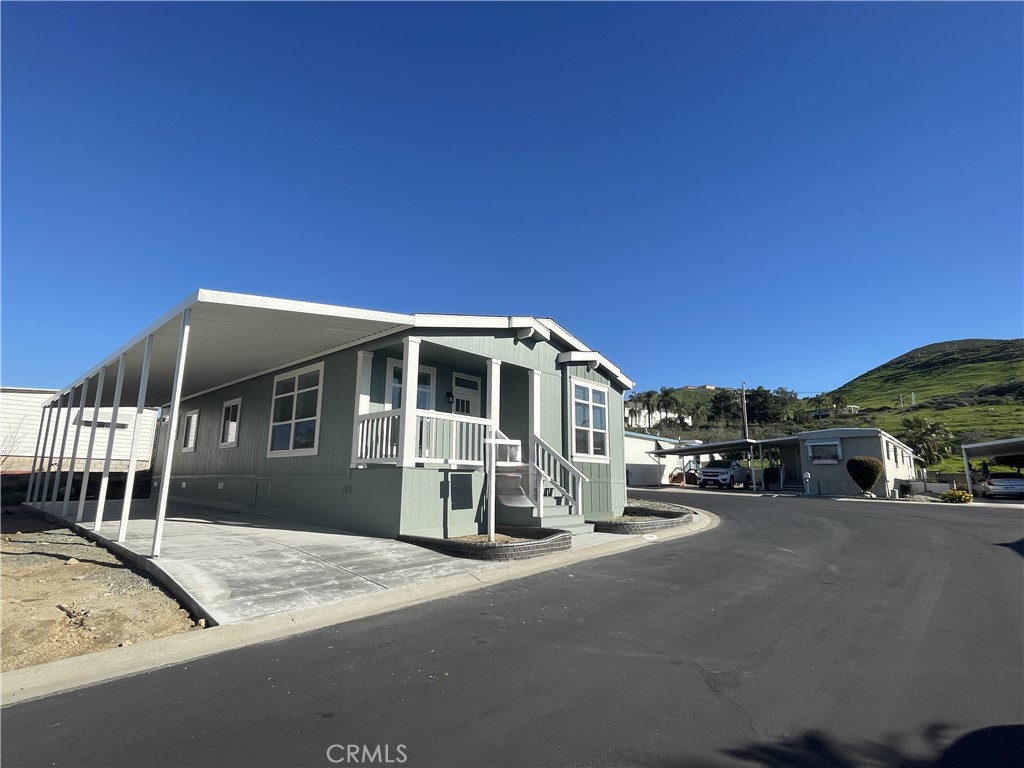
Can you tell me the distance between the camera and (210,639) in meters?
4.39

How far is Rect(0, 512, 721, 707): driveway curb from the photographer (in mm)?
3631

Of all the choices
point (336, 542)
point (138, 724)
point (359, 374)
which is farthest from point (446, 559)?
point (138, 724)

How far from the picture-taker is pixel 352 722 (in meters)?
3.02

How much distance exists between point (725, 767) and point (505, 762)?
3.51 ft

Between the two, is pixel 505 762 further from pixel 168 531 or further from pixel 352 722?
pixel 168 531

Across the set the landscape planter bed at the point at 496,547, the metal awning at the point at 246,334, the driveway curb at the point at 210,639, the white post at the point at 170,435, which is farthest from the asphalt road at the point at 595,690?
the metal awning at the point at 246,334

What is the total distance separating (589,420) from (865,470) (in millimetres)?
17504

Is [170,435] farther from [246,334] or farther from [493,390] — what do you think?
[493,390]

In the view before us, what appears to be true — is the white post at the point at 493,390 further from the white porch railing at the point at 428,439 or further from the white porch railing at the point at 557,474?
the white porch railing at the point at 557,474

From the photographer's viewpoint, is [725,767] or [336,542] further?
[336,542]

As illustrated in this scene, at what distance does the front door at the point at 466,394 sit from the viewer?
1203 centimetres

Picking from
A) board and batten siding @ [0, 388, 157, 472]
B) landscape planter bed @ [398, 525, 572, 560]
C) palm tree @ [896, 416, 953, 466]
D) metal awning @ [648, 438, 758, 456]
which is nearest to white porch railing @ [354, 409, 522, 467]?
landscape planter bed @ [398, 525, 572, 560]

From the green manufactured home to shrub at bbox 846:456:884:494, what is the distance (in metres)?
15.6

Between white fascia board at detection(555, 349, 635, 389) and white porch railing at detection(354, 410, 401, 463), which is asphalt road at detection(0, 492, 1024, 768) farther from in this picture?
white fascia board at detection(555, 349, 635, 389)
